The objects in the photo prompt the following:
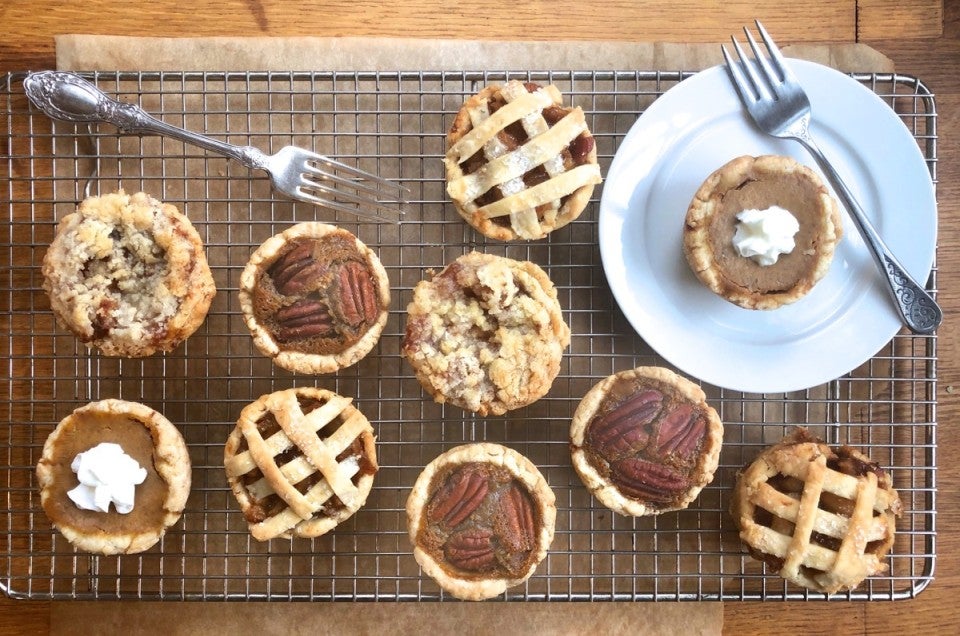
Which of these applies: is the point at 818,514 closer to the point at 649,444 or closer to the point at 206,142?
the point at 649,444

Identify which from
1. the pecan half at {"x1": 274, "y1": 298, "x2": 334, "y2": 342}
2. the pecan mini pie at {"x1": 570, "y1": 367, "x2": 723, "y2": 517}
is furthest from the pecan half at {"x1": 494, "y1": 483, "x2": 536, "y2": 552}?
the pecan half at {"x1": 274, "y1": 298, "x2": 334, "y2": 342}

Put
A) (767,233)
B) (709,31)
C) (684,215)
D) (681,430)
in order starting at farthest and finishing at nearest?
(709,31), (684,215), (681,430), (767,233)

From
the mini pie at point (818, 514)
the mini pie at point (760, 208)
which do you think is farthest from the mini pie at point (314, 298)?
the mini pie at point (818, 514)

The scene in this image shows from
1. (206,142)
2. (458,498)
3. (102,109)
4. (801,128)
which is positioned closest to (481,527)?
(458,498)

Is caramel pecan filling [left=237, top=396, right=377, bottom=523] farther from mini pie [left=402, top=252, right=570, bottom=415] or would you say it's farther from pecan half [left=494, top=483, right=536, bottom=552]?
pecan half [left=494, top=483, right=536, bottom=552]

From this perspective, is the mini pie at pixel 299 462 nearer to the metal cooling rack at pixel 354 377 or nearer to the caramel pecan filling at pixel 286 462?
the caramel pecan filling at pixel 286 462

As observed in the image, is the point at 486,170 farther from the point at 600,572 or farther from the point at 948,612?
the point at 948,612

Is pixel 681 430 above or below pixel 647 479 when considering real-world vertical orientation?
above
